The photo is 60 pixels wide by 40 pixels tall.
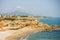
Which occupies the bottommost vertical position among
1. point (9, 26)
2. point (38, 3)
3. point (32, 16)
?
point (9, 26)

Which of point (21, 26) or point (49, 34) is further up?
point (21, 26)

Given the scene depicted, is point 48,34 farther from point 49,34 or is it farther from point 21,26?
point 21,26

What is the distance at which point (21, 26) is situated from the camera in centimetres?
206

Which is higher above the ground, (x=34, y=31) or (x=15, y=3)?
(x=15, y=3)

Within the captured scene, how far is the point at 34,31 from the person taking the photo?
6.74 ft

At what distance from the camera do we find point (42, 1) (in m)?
2.15

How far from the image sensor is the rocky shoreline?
2029 mm

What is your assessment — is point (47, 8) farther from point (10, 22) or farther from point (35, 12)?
point (10, 22)

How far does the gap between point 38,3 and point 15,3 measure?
1.20ft

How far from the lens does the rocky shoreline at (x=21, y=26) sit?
2.03 metres

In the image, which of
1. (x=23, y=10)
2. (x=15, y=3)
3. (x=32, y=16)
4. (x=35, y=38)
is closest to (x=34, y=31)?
(x=35, y=38)

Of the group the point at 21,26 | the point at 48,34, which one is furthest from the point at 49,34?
the point at 21,26

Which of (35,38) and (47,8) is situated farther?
(47,8)

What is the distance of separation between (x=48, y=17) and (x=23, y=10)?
41cm
